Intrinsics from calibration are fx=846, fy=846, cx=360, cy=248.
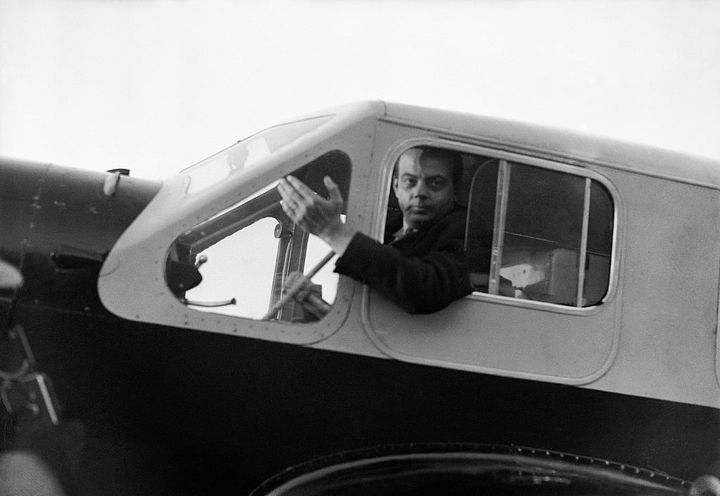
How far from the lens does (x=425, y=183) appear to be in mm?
3912

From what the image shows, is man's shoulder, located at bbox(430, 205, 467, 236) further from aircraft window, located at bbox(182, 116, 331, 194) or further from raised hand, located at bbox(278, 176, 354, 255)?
aircraft window, located at bbox(182, 116, 331, 194)

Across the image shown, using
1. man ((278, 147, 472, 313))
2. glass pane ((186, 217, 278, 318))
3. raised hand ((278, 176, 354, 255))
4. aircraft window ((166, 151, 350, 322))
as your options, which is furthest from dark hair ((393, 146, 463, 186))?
glass pane ((186, 217, 278, 318))

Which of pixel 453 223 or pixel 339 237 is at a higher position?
pixel 453 223

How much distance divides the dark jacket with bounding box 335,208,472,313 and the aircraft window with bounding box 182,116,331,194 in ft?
2.37

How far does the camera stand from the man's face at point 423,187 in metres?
3.90

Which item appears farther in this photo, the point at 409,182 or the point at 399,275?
the point at 409,182

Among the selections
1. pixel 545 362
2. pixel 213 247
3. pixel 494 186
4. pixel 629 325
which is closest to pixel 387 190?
pixel 494 186

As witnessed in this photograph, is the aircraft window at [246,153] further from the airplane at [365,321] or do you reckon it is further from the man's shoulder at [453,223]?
the man's shoulder at [453,223]

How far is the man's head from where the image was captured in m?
3.90

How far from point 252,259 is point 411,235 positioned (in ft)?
2.41

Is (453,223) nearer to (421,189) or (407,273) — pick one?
(421,189)

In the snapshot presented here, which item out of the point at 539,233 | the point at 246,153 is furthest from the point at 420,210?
the point at 246,153

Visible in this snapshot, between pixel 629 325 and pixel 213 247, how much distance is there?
193 cm

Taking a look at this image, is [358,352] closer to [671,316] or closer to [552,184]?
[552,184]
